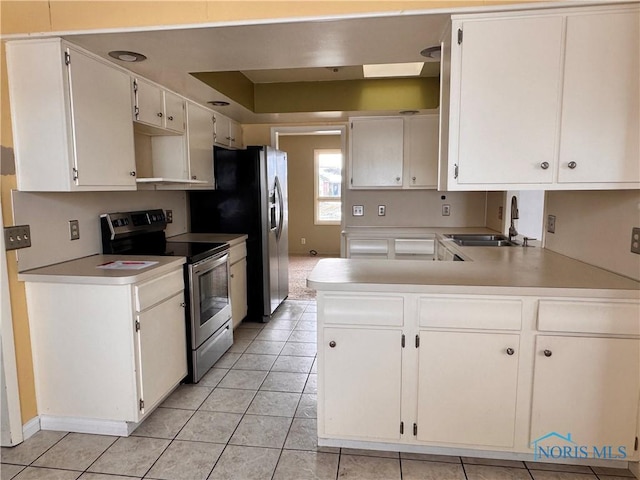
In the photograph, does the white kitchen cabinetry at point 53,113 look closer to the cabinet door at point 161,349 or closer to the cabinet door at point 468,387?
the cabinet door at point 161,349

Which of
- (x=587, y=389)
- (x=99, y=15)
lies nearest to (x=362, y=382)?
(x=587, y=389)

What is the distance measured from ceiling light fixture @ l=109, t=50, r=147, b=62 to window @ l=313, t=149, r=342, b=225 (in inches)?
224

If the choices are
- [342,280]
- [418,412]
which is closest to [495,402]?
[418,412]

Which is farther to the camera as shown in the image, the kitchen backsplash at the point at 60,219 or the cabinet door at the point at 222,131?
the cabinet door at the point at 222,131

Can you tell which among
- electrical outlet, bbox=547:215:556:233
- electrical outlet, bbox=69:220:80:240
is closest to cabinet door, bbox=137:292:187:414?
electrical outlet, bbox=69:220:80:240

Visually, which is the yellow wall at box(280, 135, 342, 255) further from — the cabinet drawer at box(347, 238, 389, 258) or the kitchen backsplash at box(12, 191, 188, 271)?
the kitchen backsplash at box(12, 191, 188, 271)

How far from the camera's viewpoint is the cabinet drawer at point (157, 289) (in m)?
2.17

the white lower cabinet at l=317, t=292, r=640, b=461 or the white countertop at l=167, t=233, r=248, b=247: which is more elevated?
the white countertop at l=167, t=233, r=248, b=247

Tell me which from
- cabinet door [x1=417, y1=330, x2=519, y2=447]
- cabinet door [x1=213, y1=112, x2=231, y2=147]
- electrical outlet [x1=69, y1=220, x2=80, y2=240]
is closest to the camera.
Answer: cabinet door [x1=417, y1=330, x2=519, y2=447]

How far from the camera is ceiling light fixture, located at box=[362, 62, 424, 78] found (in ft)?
12.3

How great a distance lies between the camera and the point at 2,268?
2051 millimetres

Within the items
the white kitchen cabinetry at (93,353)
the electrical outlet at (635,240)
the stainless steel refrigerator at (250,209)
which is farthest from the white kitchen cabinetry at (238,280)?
the electrical outlet at (635,240)

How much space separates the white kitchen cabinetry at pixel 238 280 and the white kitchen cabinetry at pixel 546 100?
230 centimetres

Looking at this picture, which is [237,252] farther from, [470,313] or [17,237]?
[470,313]
